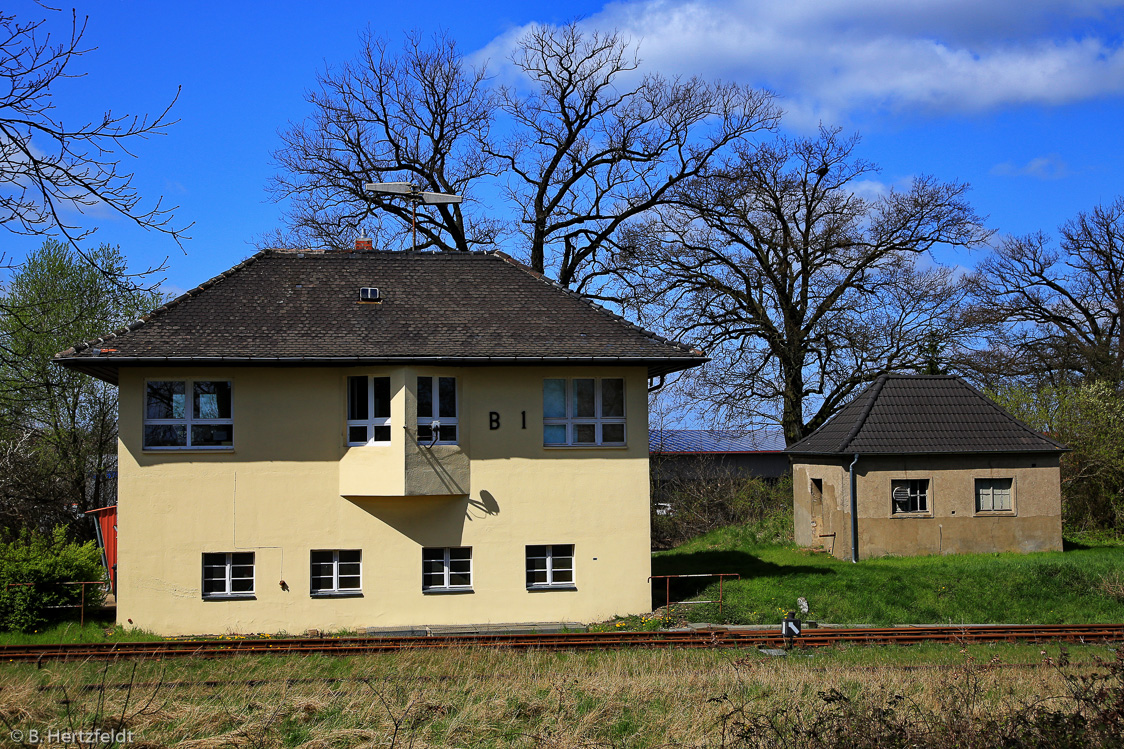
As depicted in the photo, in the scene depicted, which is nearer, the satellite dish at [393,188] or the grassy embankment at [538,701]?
the grassy embankment at [538,701]

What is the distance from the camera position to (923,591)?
739 inches

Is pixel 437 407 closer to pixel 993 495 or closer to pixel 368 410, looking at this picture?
pixel 368 410

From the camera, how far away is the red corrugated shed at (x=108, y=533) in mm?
20641

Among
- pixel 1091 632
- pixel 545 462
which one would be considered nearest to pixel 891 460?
pixel 1091 632

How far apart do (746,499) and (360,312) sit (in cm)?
2027

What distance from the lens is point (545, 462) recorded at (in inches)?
703

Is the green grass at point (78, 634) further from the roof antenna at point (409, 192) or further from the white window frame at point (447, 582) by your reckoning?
the roof antenna at point (409, 192)

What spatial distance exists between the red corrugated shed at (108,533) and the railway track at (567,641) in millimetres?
6660

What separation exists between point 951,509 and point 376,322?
51.2 feet

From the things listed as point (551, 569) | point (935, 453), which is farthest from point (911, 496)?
point (551, 569)

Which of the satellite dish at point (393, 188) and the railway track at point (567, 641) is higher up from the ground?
the satellite dish at point (393, 188)

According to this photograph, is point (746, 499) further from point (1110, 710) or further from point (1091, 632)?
point (1110, 710)

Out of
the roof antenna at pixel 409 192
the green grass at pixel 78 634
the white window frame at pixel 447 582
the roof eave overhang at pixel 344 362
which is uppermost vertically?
the roof antenna at pixel 409 192

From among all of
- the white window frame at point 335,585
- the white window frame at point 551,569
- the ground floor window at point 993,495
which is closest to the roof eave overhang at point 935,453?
the ground floor window at point 993,495
